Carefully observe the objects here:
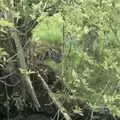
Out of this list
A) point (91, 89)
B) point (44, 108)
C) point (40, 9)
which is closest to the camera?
point (40, 9)

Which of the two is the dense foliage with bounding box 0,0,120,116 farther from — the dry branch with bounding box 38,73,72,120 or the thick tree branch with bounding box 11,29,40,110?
the dry branch with bounding box 38,73,72,120

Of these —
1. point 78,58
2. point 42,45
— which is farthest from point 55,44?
point 78,58

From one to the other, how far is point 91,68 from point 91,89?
1.06 feet

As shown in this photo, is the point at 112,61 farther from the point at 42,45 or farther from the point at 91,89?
the point at 42,45

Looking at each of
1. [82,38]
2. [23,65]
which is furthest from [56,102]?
[82,38]

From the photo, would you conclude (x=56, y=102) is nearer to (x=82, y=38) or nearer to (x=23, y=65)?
(x=23, y=65)

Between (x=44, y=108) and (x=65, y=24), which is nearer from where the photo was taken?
(x=65, y=24)

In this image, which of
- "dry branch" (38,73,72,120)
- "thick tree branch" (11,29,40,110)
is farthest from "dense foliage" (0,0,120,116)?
"dry branch" (38,73,72,120)

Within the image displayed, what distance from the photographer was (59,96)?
514 centimetres

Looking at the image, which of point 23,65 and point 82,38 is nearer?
point 23,65

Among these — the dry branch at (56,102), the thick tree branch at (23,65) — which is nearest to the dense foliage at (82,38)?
the thick tree branch at (23,65)

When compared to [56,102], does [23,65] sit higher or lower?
higher

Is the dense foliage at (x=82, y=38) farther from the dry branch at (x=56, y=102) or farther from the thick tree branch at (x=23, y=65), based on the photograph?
the dry branch at (x=56, y=102)

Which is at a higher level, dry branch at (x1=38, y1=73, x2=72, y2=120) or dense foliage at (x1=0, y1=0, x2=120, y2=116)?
dense foliage at (x1=0, y1=0, x2=120, y2=116)
